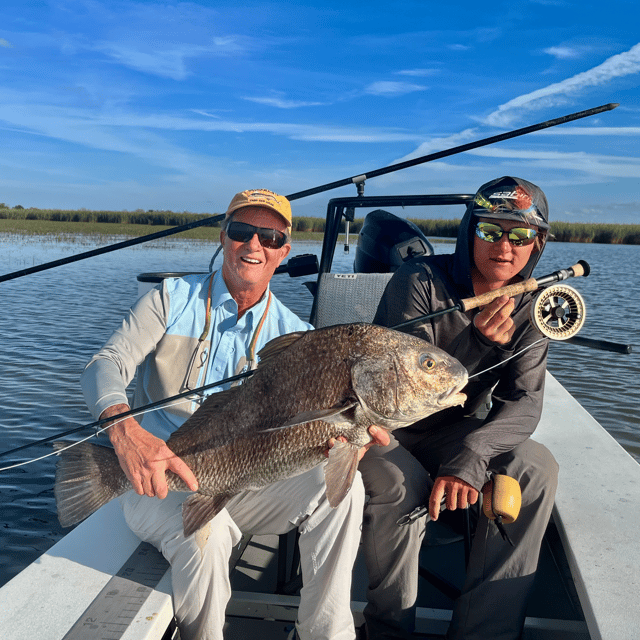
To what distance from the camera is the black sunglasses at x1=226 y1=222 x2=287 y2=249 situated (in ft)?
9.89

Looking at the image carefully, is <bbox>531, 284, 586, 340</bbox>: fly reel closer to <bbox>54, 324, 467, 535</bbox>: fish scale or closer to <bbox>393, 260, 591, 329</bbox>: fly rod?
<bbox>393, 260, 591, 329</bbox>: fly rod

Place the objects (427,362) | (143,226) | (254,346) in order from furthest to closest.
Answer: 1. (143,226)
2. (254,346)
3. (427,362)

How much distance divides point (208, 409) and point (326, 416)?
551mm

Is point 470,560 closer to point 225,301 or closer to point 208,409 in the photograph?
point 208,409

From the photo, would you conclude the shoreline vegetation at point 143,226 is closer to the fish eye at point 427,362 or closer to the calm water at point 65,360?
the calm water at point 65,360

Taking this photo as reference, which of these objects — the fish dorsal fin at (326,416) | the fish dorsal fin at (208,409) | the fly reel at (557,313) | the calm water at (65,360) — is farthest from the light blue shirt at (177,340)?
the calm water at (65,360)

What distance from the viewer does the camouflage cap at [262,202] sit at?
9.96 ft

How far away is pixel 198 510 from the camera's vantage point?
244cm

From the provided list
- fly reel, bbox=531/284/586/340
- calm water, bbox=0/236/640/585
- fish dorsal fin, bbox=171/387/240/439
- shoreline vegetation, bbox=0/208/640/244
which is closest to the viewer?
fish dorsal fin, bbox=171/387/240/439

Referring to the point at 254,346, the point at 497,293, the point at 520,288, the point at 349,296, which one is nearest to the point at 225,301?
the point at 254,346

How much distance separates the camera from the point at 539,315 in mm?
2852

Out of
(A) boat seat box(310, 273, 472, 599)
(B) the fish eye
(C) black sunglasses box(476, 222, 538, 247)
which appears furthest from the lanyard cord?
(A) boat seat box(310, 273, 472, 599)

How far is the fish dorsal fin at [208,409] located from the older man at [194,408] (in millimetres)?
115

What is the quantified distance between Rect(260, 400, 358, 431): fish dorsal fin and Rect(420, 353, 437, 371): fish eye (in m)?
0.32
